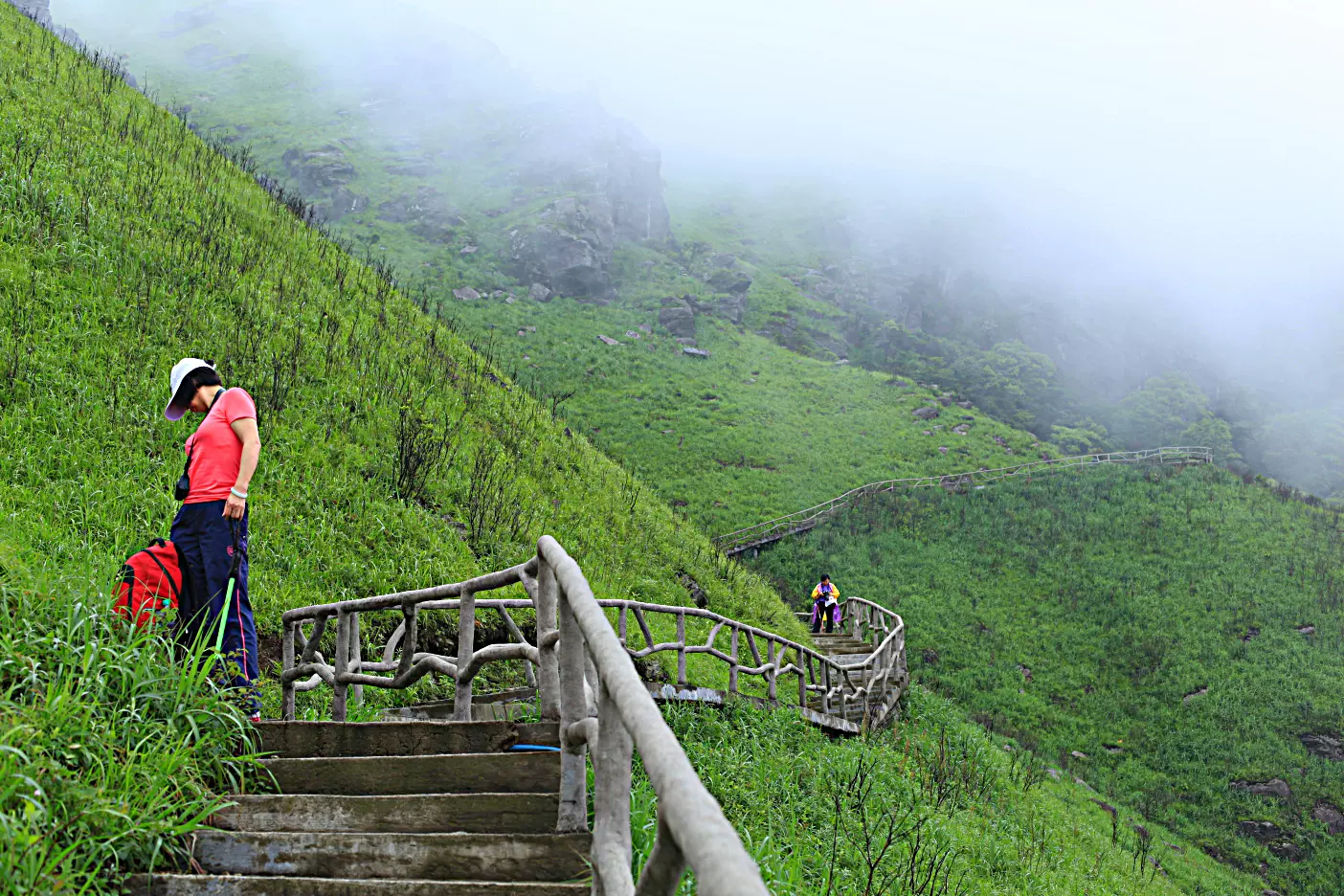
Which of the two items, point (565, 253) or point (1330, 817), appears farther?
point (565, 253)

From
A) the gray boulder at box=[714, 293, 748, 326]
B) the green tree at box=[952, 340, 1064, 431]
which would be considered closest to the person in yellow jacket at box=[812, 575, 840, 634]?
the gray boulder at box=[714, 293, 748, 326]

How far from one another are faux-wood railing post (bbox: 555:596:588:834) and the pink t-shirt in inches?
109

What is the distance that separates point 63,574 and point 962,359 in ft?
193

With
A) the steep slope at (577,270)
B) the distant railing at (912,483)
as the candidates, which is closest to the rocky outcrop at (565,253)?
the steep slope at (577,270)

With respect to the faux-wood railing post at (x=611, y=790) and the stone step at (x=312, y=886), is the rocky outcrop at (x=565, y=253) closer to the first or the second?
the stone step at (x=312, y=886)

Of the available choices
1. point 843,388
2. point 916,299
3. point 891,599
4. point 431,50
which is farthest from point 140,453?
point 431,50

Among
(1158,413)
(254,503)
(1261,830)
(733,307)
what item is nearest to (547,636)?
(254,503)

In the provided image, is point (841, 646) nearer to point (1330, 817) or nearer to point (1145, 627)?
point (1330, 817)

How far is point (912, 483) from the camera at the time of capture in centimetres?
3675

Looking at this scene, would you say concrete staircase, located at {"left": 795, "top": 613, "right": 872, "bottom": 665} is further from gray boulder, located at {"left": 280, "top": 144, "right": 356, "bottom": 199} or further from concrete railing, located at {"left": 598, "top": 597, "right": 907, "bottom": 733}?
gray boulder, located at {"left": 280, "top": 144, "right": 356, "bottom": 199}

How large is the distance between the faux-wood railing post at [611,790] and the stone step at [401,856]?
25.4 inches

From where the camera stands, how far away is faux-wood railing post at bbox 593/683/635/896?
7.01ft

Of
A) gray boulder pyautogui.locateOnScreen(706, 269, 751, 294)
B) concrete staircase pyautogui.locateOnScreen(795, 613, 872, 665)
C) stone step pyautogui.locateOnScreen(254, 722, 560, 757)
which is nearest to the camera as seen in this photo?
stone step pyautogui.locateOnScreen(254, 722, 560, 757)

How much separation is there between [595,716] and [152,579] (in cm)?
295
